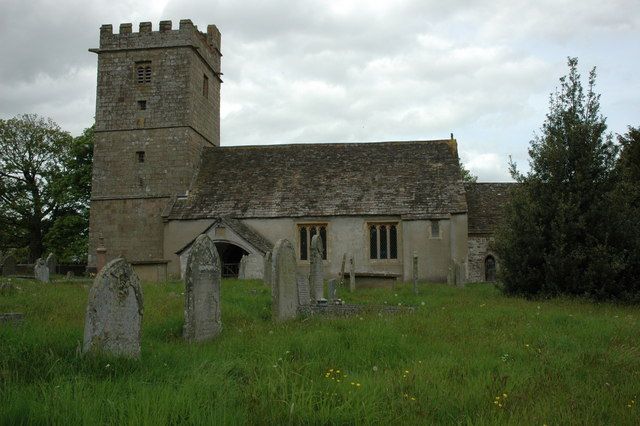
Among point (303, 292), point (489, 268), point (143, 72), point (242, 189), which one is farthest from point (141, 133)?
point (489, 268)

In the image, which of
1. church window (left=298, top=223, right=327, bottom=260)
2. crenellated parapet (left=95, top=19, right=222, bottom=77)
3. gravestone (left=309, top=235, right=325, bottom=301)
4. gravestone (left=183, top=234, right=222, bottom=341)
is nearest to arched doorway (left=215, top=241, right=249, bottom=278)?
church window (left=298, top=223, right=327, bottom=260)

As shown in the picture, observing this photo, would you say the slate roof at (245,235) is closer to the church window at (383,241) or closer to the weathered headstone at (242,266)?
the weathered headstone at (242,266)

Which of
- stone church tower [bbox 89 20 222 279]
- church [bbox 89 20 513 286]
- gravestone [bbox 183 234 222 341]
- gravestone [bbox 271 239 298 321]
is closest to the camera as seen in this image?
gravestone [bbox 183 234 222 341]

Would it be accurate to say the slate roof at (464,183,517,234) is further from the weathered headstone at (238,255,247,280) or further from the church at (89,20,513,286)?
the weathered headstone at (238,255,247,280)

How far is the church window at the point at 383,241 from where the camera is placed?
Result: 84.2ft

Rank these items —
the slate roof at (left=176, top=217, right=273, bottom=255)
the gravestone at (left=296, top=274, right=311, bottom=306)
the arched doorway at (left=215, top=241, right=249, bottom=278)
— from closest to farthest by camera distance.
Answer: the gravestone at (left=296, top=274, right=311, bottom=306)
the slate roof at (left=176, top=217, right=273, bottom=255)
the arched doorway at (left=215, top=241, right=249, bottom=278)

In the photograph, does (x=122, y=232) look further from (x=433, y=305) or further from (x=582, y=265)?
(x=582, y=265)

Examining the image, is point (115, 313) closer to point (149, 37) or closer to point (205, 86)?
point (149, 37)

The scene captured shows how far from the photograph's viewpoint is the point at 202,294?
30.1ft

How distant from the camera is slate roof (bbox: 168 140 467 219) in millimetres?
25594

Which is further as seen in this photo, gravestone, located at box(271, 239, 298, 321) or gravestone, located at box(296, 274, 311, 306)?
gravestone, located at box(296, 274, 311, 306)

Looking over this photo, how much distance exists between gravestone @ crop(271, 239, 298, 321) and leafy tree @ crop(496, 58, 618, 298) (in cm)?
666

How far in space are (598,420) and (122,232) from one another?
2524 centimetres

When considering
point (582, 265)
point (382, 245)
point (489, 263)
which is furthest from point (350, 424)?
point (489, 263)
